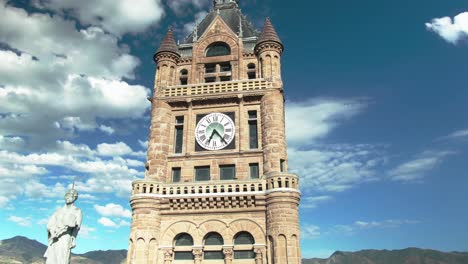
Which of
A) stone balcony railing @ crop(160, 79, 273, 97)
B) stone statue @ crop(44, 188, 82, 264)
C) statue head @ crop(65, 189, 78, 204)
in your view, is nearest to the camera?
stone statue @ crop(44, 188, 82, 264)

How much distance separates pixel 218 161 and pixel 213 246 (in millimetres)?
6504

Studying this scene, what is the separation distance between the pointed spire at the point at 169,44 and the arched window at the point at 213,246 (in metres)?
17.5

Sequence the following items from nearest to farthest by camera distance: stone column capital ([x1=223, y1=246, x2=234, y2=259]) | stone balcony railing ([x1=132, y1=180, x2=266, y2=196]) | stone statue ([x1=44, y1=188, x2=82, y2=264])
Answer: stone statue ([x1=44, y1=188, x2=82, y2=264]) < stone column capital ([x1=223, y1=246, x2=234, y2=259]) < stone balcony railing ([x1=132, y1=180, x2=266, y2=196])

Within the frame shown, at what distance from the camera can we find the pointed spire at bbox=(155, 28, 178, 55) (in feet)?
115

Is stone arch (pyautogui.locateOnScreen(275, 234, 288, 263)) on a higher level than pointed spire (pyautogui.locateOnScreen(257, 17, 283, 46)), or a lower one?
lower

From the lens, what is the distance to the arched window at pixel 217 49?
119 feet

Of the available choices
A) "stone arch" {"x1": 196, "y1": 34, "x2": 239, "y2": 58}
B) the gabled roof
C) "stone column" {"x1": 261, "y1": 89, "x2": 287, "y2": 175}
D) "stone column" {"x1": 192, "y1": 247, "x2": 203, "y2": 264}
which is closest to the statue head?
"stone column" {"x1": 192, "y1": 247, "x2": 203, "y2": 264}

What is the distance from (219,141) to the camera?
3047 centimetres

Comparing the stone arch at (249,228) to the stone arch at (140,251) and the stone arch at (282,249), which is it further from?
the stone arch at (140,251)

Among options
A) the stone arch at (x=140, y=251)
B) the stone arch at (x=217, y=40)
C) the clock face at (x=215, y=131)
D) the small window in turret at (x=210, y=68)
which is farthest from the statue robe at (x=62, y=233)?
the stone arch at (x=217, y=40)

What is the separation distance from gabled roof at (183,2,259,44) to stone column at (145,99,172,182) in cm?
1017

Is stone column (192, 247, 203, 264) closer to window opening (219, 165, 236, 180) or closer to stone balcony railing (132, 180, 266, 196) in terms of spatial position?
stone balcony railing (132, 180, 266, 196)

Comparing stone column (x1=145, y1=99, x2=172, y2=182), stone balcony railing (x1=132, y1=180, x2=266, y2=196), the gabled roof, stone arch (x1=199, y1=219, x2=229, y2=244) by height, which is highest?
the gabled roof

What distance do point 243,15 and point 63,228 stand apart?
32318 mm
